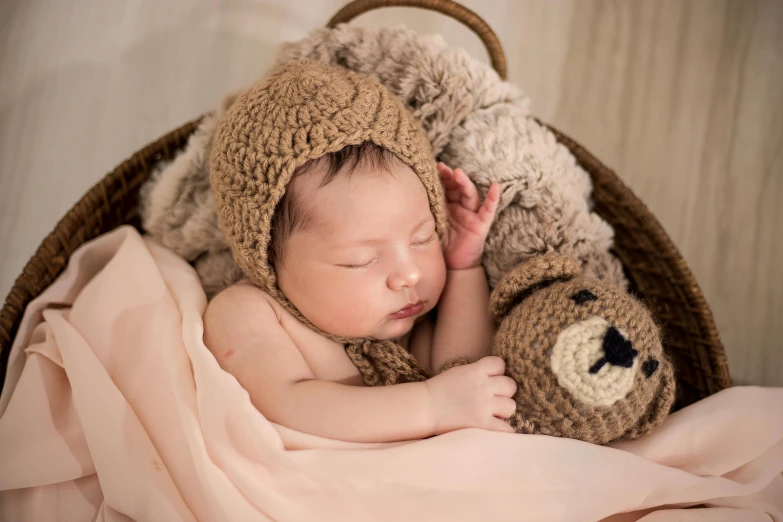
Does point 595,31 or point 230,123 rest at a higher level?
point 595,31

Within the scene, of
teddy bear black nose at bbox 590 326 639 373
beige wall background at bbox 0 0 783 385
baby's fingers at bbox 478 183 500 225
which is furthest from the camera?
beige wall background at bbox 0 0 783 385

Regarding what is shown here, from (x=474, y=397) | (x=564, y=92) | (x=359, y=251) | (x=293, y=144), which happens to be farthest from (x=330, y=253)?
(x=564, y=92)

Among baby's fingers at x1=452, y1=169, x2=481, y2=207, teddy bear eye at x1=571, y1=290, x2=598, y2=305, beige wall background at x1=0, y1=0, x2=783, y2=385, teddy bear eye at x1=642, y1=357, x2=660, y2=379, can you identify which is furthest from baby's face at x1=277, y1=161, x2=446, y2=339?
beige wall background at x1=0, y1=0, x2=783, y2=385

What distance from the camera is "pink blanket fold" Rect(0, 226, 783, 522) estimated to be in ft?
2.77

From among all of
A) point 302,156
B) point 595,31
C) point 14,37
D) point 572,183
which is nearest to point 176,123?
point 14,37

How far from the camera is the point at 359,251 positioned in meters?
0.90

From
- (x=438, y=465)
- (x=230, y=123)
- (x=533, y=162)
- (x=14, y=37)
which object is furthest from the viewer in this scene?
(x=14, y=37)

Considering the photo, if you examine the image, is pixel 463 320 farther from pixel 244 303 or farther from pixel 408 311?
pixel 244 303

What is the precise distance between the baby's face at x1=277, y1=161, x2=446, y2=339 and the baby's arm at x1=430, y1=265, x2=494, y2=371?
129mm

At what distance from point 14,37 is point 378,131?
48.4 inches

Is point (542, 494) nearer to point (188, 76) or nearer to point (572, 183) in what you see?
point (572, 183)

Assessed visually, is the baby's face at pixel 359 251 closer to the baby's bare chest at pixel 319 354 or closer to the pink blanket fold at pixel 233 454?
the baby's bare chest at pixel 319 354

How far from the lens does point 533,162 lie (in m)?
1.09

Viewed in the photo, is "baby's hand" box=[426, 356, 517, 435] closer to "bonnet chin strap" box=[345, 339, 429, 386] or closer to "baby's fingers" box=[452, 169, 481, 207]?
"bonnet chin strap" box=[345, 339, 429, 386]
